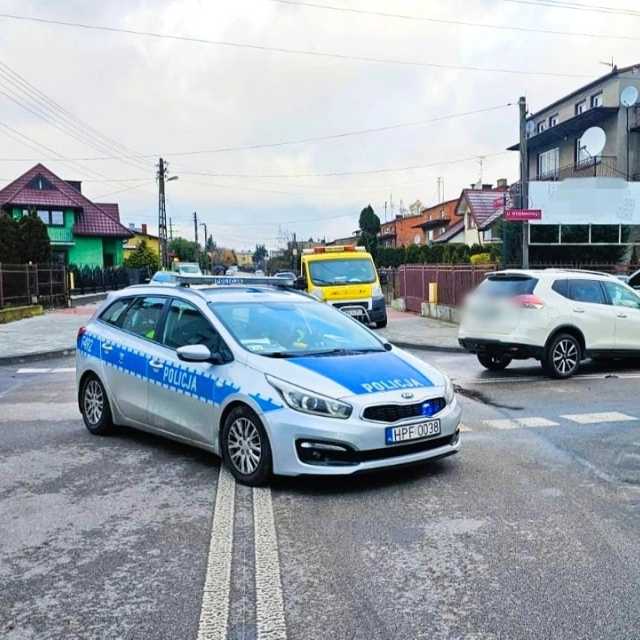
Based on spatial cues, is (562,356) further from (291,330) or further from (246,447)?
(246,447)

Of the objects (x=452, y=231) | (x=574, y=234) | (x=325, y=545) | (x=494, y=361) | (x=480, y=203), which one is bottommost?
(x=494, y=361)

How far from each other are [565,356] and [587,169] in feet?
103

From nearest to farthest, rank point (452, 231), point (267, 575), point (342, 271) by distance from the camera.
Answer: point (267, 575), point (342, 271), point (452, 231)

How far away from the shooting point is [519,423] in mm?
7902

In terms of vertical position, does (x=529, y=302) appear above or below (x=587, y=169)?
below

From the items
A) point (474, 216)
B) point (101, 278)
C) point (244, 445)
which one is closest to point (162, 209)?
point (101, 278)

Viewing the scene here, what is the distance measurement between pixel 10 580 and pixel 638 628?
3.18 meters

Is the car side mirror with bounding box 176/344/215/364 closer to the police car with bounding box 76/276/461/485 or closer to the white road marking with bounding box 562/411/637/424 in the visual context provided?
the police car with bounding box 76/276/461/485

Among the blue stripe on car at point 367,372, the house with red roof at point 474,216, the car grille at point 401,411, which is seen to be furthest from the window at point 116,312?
the house with red roof at point 474,216

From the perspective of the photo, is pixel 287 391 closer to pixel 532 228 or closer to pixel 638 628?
pixel 638 628

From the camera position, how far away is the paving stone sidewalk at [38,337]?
15.6m

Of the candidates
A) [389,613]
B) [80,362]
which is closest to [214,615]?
[389,613]

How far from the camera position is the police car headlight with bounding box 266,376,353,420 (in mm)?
5207

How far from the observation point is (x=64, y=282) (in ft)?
110
